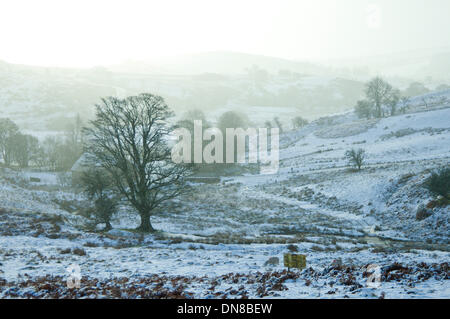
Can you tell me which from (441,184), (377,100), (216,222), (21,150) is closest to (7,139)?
(21,150)

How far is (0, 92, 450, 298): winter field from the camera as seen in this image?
1038 cm

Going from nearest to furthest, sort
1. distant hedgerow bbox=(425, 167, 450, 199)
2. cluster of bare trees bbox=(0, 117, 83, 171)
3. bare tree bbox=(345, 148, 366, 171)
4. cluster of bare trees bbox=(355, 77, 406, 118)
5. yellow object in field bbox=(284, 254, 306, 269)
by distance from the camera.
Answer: yellow object in field bbox=(284, 254, 306, 269)
distant hedgerow bbox=(425, 167, 450, 199)
bare tree bbox=(345, 148, 366, 171)
cluster of bare trees bbox=(0, 117, 83, 171)
cluster of bare trees bbox=(355, 77, 406, 118)

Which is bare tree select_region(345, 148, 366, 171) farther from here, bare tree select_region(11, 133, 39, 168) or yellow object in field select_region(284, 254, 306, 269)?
bare tree select_region(11, 133, 39, 168)

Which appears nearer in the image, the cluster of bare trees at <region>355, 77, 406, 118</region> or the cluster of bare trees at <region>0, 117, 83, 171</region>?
the cluster of bare trees at <region>0, 117, 83, 171</region>

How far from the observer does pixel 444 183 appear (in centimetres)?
2841

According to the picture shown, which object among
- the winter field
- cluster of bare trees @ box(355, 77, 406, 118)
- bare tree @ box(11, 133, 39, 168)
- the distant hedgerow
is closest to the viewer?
the winter field

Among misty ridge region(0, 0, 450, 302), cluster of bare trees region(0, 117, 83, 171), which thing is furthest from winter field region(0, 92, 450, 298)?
cluster of bare trees region(0, 117, 83, 171)

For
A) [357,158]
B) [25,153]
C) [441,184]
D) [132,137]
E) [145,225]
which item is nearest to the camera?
[132,137]

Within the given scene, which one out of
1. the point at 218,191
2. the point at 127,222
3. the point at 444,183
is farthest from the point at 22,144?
the point at 444,183

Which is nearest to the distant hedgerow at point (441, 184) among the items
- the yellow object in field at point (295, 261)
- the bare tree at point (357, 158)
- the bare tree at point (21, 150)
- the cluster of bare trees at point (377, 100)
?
the bare tree at point (357, 158)

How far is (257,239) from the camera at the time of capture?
74.7 feet

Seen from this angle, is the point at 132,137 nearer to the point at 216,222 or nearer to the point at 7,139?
the point at 216,222

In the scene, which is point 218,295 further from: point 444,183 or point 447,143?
point 447,143

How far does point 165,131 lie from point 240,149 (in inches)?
2883
